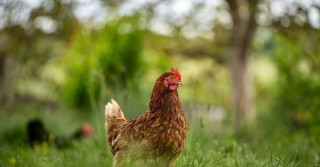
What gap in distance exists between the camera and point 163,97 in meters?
3.62

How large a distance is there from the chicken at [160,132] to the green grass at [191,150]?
315mm

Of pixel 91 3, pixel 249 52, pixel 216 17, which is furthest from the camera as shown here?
pixel 216 17

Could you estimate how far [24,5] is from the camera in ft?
28.1

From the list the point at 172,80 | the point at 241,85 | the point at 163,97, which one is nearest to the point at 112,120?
the point at 163,97

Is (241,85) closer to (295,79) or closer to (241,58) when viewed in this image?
(241,58)

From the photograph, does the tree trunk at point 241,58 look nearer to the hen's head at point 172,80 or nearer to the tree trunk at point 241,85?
the tree trunk at point 241,85

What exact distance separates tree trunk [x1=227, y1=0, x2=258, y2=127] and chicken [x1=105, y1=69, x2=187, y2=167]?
7014mm

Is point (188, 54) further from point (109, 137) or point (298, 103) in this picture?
point (109, 137)

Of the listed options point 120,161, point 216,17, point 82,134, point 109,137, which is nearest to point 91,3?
point 82,134

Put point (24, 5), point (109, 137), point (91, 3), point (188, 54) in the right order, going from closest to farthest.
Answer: point (109, 137)
point (24, 5)
point (91, 3)
point (188, 54)

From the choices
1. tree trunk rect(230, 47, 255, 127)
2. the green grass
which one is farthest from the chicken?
tree trunk rect(230, 47, 255, 127)

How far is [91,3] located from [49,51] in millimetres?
2484

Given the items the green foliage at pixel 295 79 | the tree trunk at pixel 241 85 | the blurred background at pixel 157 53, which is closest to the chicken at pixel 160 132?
the blurred background at pixel 157 53

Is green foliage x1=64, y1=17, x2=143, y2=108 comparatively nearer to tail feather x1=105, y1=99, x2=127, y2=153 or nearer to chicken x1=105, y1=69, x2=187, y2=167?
tail feather x1=105, y1=99, x2=127, y2=153
